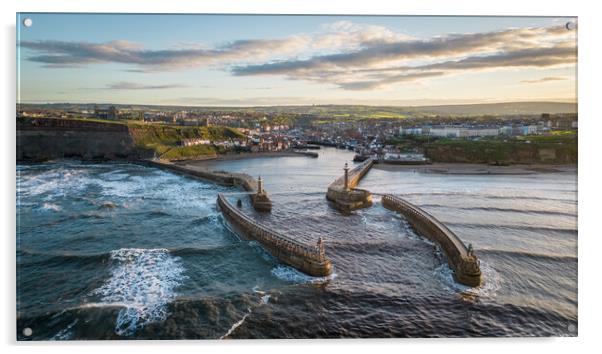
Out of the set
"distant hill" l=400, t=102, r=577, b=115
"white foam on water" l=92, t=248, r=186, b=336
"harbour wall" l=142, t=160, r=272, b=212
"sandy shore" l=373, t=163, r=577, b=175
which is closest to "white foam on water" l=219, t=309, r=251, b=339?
"white foam on water" l=92, t=248, r=186, b=336

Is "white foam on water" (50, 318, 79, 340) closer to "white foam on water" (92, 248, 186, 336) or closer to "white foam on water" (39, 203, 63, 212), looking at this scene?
"white foam on water" (92, 248, 186, 336)

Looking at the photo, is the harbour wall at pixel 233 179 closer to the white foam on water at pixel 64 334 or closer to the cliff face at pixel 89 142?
the cliff face at pixel 89 142

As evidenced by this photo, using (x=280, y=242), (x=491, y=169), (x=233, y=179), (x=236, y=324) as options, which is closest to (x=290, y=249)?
(x=280, y=242)

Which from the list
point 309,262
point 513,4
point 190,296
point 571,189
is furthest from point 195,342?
point 513,4

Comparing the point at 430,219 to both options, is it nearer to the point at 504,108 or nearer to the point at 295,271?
the point at 504,108

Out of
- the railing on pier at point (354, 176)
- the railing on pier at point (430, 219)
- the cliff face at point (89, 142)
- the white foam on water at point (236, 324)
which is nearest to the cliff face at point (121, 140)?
the cliff face at point (89, 142)
